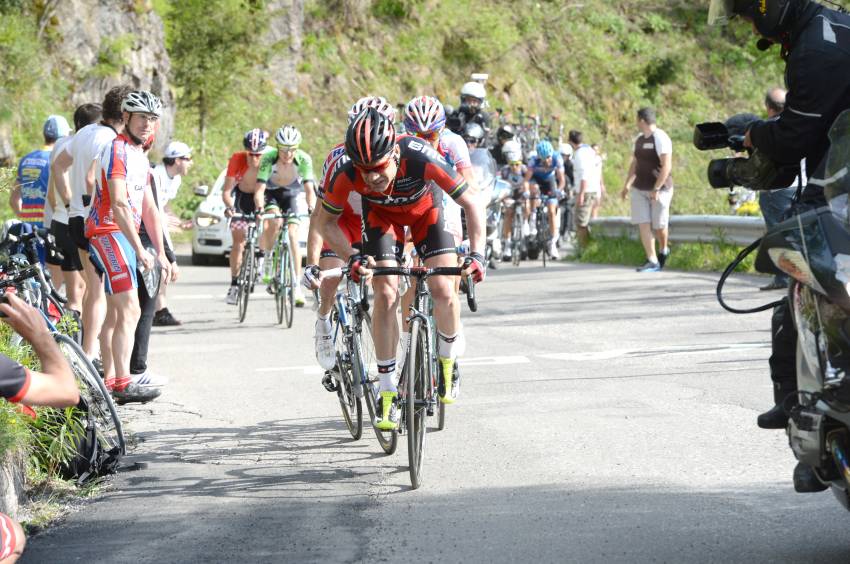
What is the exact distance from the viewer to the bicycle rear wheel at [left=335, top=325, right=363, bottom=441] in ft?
26.6

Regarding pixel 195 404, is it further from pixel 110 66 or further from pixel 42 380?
pixel 110 66

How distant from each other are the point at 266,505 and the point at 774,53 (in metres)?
22.8

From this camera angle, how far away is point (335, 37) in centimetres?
4522

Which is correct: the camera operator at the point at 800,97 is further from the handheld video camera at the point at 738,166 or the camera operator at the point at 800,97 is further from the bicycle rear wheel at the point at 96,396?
the bicycle rear wheel at the point at 96,396

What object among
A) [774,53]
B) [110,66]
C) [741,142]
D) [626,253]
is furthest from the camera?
[110,66]

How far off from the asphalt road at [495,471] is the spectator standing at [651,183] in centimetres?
658

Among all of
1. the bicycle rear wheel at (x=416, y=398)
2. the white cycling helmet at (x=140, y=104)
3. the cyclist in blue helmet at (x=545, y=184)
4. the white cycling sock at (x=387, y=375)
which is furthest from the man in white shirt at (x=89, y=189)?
the cyclist in blue helmet at (x=545, y=184)

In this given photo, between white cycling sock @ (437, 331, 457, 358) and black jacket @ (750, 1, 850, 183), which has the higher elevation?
black jacket @ (750, 1, 850, 183)

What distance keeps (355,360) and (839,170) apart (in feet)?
12.9

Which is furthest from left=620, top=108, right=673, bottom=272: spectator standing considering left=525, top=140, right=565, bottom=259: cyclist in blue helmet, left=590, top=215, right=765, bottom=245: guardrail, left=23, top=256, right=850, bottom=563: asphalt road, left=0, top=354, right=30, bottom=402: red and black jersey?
left=0, top=354, right=30, bottom=402: red and black jersey

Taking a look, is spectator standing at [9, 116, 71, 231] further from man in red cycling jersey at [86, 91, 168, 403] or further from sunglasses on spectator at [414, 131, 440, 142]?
sunglasses on spectator at [414, 131, 440, 142]

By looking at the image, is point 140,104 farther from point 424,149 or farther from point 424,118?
point 424,149

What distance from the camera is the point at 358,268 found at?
7.03 meters

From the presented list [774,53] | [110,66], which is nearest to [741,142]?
[774,53]
